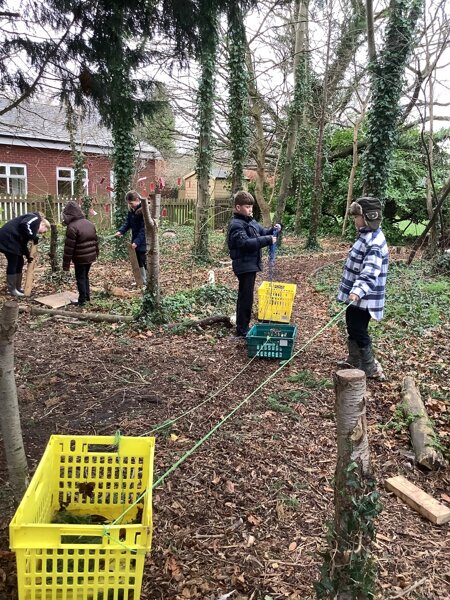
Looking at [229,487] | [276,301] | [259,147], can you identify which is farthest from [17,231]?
[259,147]

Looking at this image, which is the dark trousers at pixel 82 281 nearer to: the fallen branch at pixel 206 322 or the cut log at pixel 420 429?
the fallen branch at pixel 206 322

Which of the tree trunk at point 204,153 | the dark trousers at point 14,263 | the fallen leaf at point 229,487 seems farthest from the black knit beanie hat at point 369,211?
the tree trunk at point 204,153

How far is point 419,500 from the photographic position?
10.4ft

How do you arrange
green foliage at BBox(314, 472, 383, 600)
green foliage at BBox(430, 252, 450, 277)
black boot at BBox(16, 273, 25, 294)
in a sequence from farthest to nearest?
green foliage at BBox(430, 252, 450, 277), black boot at BBox(16, 273, 25, 294), green foliage at BBox(314, 472, 383, 600)

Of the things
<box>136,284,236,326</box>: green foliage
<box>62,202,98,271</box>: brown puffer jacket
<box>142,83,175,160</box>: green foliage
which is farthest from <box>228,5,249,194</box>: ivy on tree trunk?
<box>62,202,98,271</box>: brown puffer jacket

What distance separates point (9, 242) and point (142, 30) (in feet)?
Result: 15.2

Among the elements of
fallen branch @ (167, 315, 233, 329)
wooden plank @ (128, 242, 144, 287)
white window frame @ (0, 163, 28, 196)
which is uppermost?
white window frame @ (0, 163, 28, 196)

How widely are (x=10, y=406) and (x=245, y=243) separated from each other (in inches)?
141

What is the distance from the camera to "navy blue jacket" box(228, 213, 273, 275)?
5.64 meters

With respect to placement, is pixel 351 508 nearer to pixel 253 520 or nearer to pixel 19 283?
pixel 253 520

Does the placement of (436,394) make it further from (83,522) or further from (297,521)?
(83,522)

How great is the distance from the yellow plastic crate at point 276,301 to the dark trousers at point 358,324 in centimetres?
188

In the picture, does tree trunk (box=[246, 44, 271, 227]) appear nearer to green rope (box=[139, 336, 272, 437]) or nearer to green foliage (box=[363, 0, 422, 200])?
green foliage (box=[363, 0, 422, 200])

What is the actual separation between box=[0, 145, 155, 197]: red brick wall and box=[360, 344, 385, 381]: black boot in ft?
55.4
